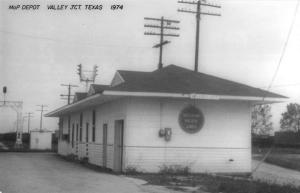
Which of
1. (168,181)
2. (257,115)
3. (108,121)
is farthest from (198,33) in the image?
(257,115)

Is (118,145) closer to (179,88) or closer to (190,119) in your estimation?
(190,119)

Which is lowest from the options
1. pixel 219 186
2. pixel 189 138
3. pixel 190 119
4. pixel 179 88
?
pixel 219 186

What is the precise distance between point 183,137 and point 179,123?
0.53 m

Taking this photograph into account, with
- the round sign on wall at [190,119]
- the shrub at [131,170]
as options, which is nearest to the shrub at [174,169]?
the shrub at [131,170]

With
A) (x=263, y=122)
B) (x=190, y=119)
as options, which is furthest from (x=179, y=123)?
(x=263, y=122)

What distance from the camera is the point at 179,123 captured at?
1900 centimetres

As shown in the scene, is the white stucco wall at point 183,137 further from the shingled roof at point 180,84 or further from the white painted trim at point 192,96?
the white painted trim at point 192,96

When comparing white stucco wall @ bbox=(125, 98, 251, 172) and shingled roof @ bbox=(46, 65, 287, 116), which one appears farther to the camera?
white stucco wall @ bbox=(125, 98, 251, 172)

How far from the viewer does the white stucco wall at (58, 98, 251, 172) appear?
18.5m

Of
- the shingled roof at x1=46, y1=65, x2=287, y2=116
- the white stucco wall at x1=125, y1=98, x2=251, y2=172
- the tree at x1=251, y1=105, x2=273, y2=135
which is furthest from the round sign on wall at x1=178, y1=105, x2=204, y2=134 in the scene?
the tree at x1=251, y1=105, x2=273, y2=135

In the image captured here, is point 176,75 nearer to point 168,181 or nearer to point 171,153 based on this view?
point 171,153

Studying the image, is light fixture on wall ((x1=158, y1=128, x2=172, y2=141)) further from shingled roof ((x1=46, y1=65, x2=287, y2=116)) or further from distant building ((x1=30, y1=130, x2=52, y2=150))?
distant building ((x1=30, y1=130, x2=52, y2=150))

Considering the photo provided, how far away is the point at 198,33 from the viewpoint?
2622 centimetres

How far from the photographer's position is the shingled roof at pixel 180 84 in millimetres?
18344
